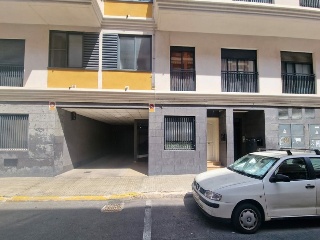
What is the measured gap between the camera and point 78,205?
21.2 ft

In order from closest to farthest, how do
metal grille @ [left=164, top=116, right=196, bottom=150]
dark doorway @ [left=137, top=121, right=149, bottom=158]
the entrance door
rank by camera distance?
metal grille @ [left=164, top=116, right=196, bottom=150] < the entrance door < dark doorway @ [left=137, top=121, right=149, bottom=158]

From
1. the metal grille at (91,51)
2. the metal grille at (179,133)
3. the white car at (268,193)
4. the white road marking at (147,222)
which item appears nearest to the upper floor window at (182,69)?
the metal grille at (179,133)

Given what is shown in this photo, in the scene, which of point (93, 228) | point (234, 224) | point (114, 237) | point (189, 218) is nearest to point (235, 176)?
point (234, 224)

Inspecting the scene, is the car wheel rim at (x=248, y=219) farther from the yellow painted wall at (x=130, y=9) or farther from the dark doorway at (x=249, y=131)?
the yellow painted wall at (x=130, y=9)

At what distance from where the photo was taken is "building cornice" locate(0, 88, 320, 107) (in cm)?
954

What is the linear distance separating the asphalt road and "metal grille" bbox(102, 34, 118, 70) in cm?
589

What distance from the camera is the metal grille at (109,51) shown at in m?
10.1

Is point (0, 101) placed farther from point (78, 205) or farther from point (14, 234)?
point (14, 234)

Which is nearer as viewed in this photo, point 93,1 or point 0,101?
point 93,1

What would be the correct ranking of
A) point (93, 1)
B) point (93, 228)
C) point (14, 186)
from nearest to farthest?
point (93, 228), point (14, 186), point (93, 1)

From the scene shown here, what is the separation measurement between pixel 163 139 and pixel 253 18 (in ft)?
20.0

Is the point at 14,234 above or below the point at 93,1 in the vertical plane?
below

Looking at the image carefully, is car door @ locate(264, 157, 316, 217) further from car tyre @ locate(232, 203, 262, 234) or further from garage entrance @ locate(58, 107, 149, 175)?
garage entrance @ locate(58, 107, 149, 175)

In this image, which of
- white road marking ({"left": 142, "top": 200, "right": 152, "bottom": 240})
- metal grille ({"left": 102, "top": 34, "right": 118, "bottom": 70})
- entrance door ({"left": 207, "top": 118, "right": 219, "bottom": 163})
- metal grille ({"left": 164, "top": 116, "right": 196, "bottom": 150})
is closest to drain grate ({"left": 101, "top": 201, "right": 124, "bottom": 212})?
white road marking ({"left": 142, "top": 200, "right": 152, "bottom": 240})
